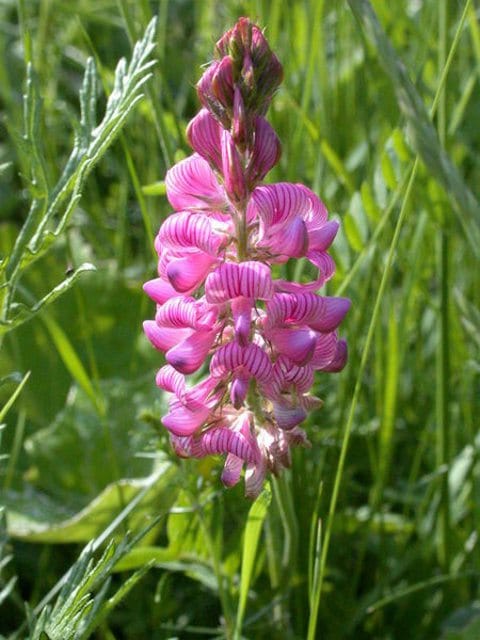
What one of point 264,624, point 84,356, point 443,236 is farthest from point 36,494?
point 443,236

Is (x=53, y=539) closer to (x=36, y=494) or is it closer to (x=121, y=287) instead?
(x=36, y=494)

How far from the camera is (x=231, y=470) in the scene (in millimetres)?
1163

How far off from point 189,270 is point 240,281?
0.20 ft

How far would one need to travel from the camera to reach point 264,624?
153 centimetres

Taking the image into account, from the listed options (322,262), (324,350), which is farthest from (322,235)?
(324,350)

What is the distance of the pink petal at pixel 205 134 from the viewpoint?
1115mm

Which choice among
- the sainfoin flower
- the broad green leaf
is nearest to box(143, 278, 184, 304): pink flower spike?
the sainfoin flower

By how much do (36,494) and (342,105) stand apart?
116 cm

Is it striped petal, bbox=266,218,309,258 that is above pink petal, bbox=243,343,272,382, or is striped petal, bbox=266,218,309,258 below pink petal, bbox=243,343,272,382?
above

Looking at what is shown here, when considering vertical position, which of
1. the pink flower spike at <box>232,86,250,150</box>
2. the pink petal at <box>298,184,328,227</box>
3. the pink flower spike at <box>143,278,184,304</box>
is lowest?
the pink flower spike at <box>143,278,184,304</box>

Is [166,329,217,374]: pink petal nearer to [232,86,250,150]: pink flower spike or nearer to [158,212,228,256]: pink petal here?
[158,212,228,256]: pink petal

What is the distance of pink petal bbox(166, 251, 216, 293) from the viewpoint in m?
1.09

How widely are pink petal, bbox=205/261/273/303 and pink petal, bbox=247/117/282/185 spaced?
0.35 ft

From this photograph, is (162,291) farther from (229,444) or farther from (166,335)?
(229,444)
